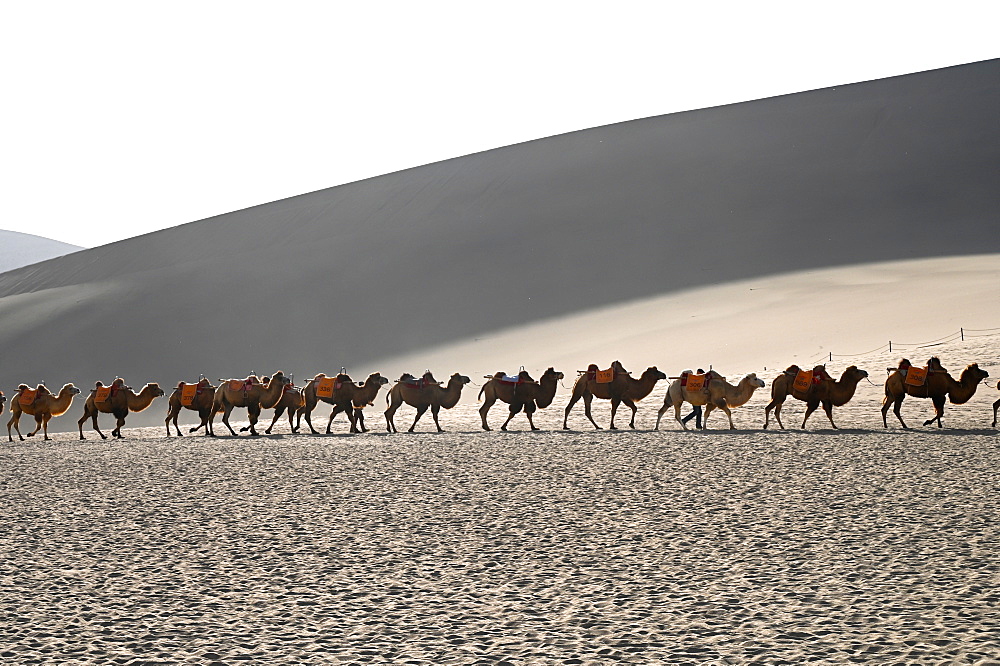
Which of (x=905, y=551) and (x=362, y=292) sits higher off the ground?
(x=362, y=292)

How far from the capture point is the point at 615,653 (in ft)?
18.3

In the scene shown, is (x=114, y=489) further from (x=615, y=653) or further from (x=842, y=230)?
(x=842, y=230)

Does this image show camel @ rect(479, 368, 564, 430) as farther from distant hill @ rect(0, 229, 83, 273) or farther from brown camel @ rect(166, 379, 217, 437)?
distant hill @ rect(0, 229, 83, 273)

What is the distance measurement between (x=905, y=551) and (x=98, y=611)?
549cm

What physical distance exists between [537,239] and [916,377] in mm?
32527

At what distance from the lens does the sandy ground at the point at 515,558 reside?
580cm

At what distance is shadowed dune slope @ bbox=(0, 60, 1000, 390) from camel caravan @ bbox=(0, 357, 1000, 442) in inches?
685

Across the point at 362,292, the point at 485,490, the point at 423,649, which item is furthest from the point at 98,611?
the point at 362,292

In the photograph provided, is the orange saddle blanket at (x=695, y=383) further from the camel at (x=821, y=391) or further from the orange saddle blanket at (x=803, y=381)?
the orange saddle blanket at (x=803, y=381)

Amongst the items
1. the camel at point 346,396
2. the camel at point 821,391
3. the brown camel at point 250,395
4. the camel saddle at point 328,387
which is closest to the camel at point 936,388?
the camel at point 821,391

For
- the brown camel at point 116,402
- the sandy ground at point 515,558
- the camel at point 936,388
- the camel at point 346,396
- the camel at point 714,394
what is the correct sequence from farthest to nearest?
the brown camel at point 116,402, the camel at point 346,396, the camel at point 714,394, the camel at point 936,388, the sandy ground at point 515,558

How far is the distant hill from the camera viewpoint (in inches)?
6796

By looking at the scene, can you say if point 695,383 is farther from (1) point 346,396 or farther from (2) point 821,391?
(1) point 346,396

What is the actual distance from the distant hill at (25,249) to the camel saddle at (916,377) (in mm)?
170933
